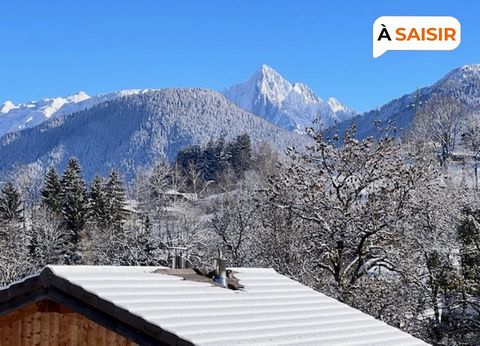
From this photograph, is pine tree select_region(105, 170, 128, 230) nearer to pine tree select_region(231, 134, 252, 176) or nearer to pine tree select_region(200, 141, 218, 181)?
pine tree select_region(231, 134, 252, 176)

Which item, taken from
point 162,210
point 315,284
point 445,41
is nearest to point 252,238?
point 315,284

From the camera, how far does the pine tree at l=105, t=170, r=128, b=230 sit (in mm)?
53059

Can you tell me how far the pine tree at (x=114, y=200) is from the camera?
53.1m

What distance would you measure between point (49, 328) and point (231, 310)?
2102 mm

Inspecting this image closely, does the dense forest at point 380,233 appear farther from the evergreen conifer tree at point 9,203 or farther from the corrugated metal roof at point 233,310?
the evergreen conifer tree at point 9,203

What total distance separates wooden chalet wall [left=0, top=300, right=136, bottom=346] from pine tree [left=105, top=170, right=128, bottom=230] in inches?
1736

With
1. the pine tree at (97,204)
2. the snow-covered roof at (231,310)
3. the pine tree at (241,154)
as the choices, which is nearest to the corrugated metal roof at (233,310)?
the snow-covered roof at (231,310)

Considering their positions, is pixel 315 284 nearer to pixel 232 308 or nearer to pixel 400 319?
pixel 400 319

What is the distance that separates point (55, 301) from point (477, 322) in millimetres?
16329

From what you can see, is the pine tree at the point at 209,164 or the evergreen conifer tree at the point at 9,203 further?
the pine tree at the point at 209,164

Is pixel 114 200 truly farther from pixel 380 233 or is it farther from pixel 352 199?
pixel 380 233

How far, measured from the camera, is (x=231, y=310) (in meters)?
Result: 8.02

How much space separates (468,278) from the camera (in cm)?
2178

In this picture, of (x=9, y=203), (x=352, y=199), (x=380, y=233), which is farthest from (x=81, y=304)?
(x=9, y=203)
